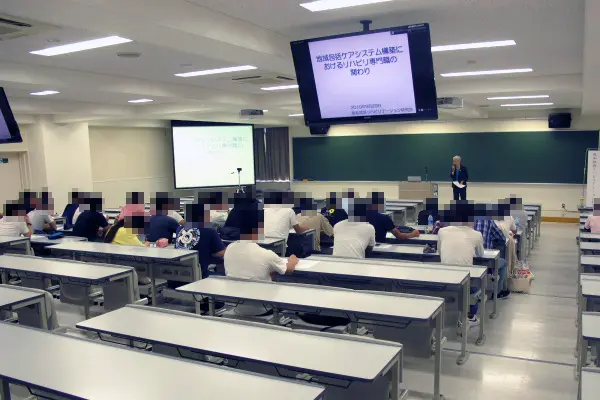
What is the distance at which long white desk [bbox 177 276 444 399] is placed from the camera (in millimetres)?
2889

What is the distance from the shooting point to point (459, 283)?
3.48 m

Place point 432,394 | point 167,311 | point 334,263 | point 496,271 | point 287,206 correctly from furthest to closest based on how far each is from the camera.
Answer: point 287,206 < point 496,271 < point 334,263 < point 432,394 < point 167,311

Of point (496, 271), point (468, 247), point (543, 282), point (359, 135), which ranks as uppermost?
point (359, 135)

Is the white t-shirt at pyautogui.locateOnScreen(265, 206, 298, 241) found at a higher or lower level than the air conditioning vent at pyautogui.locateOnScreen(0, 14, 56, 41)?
lower

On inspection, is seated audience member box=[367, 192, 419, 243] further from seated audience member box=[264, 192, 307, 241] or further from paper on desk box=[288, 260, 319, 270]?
paper on desk box=[288, 260, 319, 270]

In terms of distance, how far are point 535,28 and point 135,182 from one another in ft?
36.1

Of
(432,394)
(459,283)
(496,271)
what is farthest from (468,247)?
(432,394)

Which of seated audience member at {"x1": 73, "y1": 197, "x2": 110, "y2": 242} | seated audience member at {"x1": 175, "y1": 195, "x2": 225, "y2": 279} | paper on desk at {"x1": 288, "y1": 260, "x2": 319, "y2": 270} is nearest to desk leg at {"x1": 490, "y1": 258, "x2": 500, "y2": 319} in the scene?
paper on desk at {"x1": 288, "y1": 260, "x2": 319, "y2": 270}

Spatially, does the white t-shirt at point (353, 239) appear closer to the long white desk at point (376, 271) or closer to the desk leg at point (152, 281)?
the long white desk at point (376, 271)

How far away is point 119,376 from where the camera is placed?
2.17 m

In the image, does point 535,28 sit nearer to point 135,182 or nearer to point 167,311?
point 167,311

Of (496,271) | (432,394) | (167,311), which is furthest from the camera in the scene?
(496,271)

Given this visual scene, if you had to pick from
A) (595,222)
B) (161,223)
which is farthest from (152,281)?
(595,222)

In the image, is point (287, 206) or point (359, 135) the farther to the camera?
point (359, 135)
